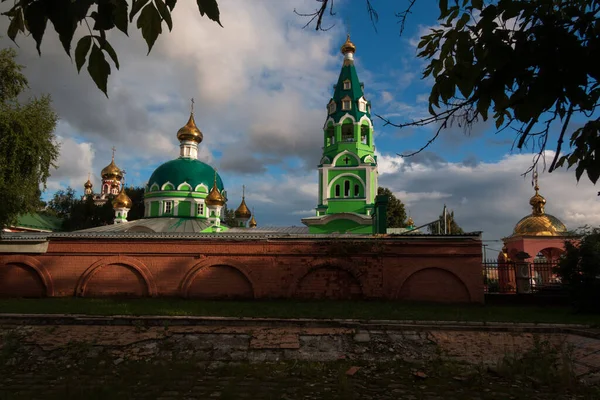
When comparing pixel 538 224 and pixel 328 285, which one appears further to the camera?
pixel 538 224

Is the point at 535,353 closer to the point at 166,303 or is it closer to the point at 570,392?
the point at 570,392

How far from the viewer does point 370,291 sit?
13703mm

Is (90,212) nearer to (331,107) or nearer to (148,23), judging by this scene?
(331,107)

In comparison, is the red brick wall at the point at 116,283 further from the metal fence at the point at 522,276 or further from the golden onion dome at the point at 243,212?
the golden onion dome at the point at 243,212

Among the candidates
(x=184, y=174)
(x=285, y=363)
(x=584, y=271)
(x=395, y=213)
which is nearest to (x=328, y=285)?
(x=584, y=271)

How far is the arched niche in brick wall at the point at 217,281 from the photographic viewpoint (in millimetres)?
14141

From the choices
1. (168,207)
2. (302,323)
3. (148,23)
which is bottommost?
(302,323)

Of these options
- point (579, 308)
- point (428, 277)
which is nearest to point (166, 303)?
point (428, 277)

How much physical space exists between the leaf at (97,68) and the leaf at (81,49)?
0.03 m

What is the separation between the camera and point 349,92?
30.2m

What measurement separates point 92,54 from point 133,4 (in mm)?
257

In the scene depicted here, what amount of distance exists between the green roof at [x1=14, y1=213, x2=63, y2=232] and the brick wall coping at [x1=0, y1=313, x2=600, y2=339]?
23.1 meters

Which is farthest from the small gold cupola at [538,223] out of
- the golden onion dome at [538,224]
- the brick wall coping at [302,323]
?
the brick wall coping at [302,323]

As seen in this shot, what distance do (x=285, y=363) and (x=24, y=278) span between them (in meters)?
11.9
